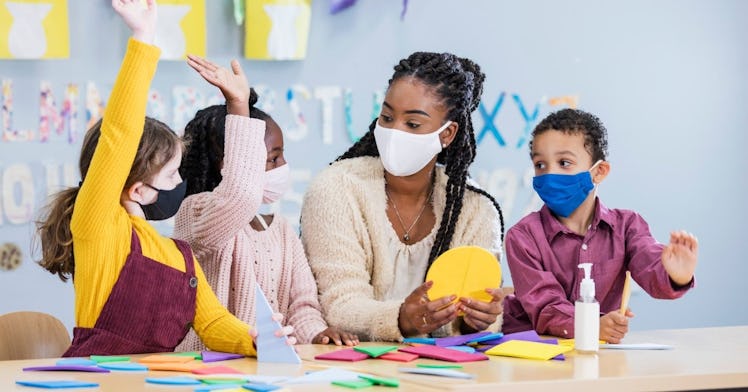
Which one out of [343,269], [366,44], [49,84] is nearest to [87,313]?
[343,269]

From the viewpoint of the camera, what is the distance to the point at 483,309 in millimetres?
2213

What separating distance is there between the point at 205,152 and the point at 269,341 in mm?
789

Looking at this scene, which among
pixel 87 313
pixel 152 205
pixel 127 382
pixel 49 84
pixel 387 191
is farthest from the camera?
pixel 49 84

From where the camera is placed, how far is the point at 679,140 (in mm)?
4434

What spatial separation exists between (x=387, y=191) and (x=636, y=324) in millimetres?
2066

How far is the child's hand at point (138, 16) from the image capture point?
1.89m

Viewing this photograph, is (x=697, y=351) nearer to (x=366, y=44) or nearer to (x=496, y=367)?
(x=496, y=367)

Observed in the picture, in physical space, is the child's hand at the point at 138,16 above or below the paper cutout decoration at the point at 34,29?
below

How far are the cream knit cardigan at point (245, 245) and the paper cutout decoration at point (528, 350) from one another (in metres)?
0.48

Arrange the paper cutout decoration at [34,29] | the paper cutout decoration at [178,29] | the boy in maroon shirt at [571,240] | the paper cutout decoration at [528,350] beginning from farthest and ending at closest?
the paper cutout decoration at [178,29], the paper cutout decoration at [34,29], the boy in maroon shirt at [571,240], the paper cutout decoration at [528,350]

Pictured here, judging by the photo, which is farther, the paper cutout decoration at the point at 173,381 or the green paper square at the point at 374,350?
the green paper square at the point at 374,350

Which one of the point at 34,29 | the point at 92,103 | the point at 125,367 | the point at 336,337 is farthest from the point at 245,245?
the point at 34,29

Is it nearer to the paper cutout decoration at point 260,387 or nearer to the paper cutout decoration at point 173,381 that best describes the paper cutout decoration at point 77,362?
the paper cutout decoration at point 173,381

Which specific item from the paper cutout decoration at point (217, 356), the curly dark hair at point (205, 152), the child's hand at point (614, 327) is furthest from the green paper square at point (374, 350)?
the curly dark hair at point (205, 152)
